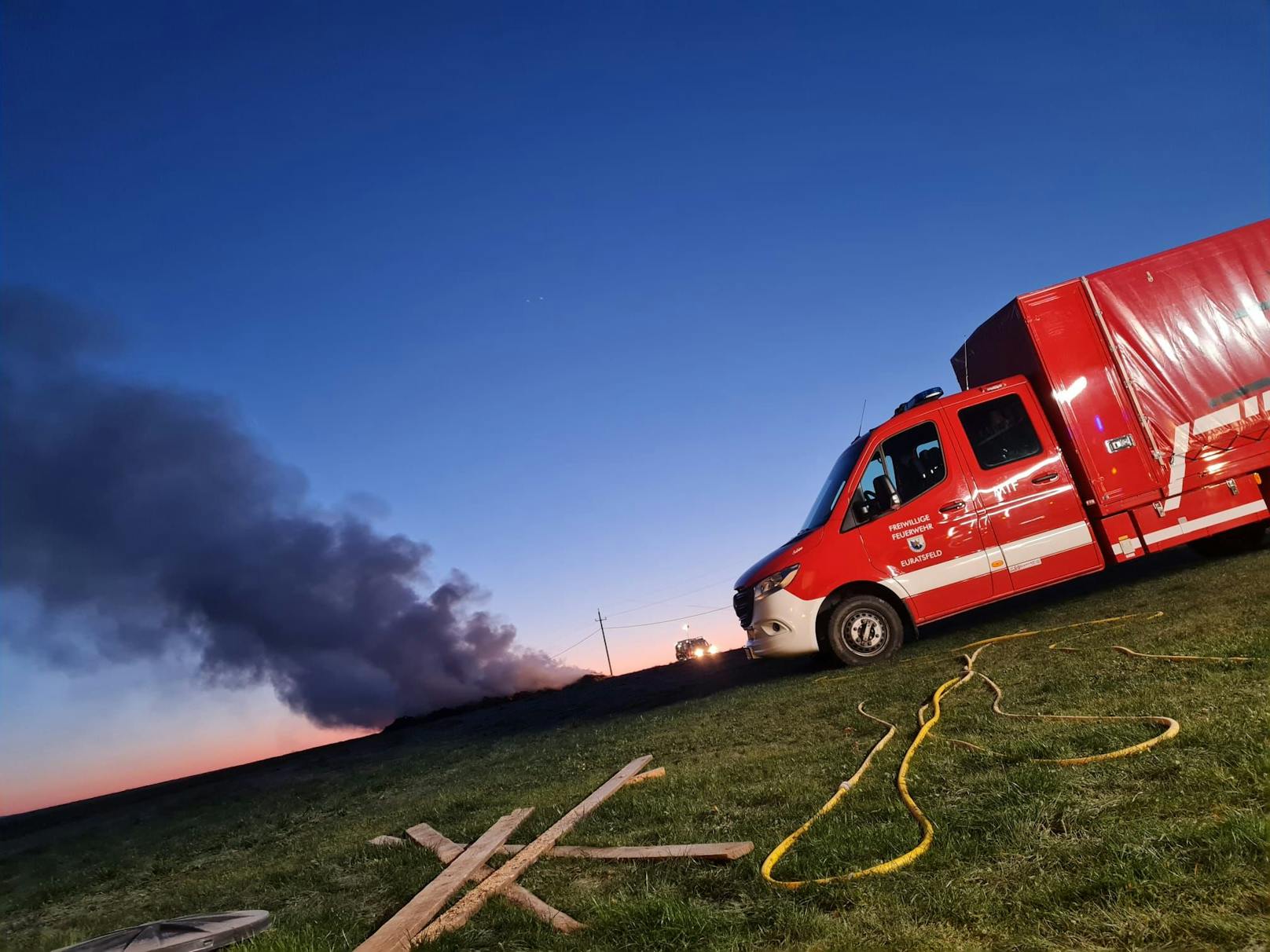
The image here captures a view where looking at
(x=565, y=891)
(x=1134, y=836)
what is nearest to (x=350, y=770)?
(x=565, y=891)

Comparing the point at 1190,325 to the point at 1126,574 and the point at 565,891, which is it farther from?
the point at 565,891

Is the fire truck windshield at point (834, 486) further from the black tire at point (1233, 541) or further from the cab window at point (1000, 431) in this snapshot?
the black tire at point (1233, 541)

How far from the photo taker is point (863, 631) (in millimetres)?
Result: 9016

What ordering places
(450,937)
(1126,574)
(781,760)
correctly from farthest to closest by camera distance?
(1126,574) → (781,760) → (450,937)

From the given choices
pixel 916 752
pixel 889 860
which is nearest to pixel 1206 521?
pixel 916 752

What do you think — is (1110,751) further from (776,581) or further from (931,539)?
(776,581)

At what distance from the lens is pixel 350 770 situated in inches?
471

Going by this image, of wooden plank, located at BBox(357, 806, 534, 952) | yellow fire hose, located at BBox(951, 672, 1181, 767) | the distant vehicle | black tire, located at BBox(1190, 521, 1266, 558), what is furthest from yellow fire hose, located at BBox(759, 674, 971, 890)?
the distant vehicle

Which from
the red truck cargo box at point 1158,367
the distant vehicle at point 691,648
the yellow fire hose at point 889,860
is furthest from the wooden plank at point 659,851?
the distant vehicle at point 691,648

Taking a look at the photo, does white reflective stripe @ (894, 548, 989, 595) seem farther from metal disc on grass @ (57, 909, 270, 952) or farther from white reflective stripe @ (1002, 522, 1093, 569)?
metal disc on grass @ (57, 909, 270, 952)

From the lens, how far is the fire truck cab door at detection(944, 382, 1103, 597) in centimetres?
875

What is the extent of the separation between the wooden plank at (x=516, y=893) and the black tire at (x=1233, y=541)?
32.1ft

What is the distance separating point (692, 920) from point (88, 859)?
815 centimetres

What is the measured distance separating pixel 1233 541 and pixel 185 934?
12.0 meters
